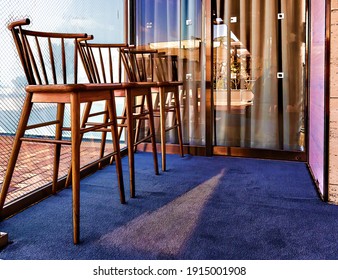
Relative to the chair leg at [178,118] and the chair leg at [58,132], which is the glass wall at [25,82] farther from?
the chair leg at [178,118]

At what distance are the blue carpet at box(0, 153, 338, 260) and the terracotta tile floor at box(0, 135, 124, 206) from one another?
5.8 inches

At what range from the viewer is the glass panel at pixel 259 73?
329cm

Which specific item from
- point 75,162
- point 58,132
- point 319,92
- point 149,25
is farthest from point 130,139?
point 149,25

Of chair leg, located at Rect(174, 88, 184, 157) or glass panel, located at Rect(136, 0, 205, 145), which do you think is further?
glass panel, located at Rect(136, 0, 205, 145)

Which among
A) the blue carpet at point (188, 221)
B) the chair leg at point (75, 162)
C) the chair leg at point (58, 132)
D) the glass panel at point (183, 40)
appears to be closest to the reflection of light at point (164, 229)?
the blue carpet at point (188, 221)

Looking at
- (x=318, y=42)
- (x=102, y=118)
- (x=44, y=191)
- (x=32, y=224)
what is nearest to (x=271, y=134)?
(x=318, y=42)

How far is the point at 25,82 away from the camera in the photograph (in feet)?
7.07

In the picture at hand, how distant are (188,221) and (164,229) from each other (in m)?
0.16

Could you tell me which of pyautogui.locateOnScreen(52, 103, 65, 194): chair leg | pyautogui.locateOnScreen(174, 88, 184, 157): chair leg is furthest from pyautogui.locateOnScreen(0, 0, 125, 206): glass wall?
pyautogui.locateOnScreen(174, 88, 184, 157): chair leg

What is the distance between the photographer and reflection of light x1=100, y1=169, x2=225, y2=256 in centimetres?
166

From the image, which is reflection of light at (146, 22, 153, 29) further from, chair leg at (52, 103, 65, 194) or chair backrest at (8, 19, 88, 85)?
chair leg at (52, 103, 65, 194)

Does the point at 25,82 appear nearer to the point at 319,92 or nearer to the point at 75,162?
the point at 75,162

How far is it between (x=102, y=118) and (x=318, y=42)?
1841mm

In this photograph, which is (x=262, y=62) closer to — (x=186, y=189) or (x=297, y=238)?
(x=186, y=189)
